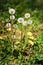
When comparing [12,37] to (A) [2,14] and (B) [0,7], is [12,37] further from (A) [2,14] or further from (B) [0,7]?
(B) [0,7]

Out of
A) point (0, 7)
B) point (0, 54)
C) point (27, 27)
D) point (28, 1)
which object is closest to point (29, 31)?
point (27, 27)

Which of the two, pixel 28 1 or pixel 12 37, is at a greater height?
pixel 28 1

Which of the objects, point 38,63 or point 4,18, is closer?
point 38,63

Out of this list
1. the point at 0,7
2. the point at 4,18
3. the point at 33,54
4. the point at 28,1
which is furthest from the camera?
the point at 28,1

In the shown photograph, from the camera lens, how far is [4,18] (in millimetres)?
4383

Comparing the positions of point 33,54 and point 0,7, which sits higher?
point 0,7

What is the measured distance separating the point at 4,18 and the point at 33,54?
1028 millimetres

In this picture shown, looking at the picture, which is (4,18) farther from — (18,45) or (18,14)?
(18,45)

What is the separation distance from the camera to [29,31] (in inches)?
159

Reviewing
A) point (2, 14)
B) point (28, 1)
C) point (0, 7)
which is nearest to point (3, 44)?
point (2, 14)

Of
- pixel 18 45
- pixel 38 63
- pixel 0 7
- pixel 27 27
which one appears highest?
pixel 0 7

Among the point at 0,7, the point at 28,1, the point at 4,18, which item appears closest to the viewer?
the point at 4,18

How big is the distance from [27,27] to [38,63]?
2.23 feet

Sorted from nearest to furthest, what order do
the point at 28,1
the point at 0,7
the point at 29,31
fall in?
the point at 29,31 → the point at 0,7 → the point at 28,1
